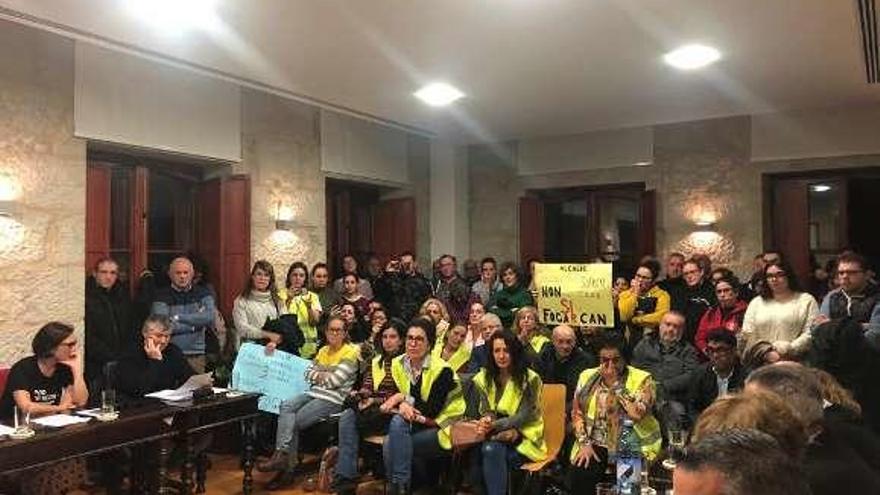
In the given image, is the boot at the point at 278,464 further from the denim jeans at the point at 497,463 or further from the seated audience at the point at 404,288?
the seated audience at the point at 404,288

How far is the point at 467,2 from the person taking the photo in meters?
4.01

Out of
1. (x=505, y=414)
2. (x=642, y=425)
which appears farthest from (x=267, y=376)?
(x=642, y=425)

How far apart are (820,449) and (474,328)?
360 centimetres

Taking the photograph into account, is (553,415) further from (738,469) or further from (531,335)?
(738,469)

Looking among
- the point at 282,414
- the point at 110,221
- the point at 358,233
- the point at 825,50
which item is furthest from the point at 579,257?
the point at 110,221

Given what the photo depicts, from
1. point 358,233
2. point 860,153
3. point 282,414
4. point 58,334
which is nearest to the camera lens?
point 58,334

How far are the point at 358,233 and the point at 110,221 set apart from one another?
3.10 m

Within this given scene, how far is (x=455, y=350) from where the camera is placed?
4973 mm

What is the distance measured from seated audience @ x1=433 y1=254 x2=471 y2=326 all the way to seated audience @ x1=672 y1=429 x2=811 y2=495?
441cm

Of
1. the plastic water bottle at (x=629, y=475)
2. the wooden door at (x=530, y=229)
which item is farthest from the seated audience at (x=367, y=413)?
the wooden door at (x=530, y=229)

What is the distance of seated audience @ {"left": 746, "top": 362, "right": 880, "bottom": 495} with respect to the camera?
181 cm

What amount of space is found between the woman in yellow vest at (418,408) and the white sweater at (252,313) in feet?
4.50

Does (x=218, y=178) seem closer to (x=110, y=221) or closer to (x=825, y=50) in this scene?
(x=110, y=221)

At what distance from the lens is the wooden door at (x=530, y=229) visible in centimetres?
830
